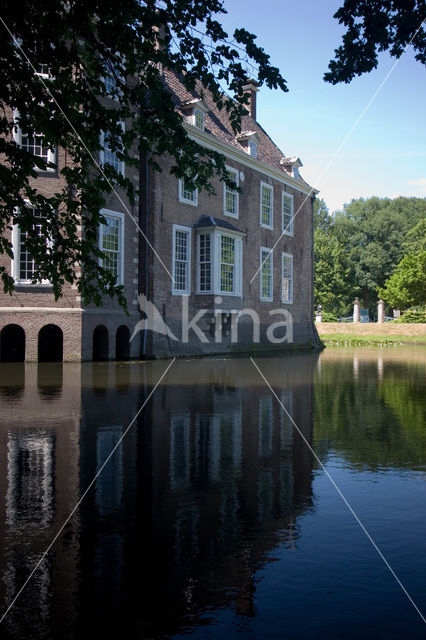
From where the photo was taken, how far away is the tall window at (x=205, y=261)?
92.0 ft

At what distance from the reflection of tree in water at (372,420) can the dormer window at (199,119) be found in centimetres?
1731

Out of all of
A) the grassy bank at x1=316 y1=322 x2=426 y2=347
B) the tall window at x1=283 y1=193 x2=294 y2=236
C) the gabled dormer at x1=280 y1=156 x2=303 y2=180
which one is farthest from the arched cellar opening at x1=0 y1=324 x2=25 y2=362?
the grassy bank at x1=316 y1=322 x2=426 y2=347

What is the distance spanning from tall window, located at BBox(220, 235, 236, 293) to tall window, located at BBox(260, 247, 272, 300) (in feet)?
16.3

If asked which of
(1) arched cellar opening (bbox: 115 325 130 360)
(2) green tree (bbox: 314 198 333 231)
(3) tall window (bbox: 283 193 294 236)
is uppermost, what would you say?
(2) green tree (bbox: 314 198 333 231)

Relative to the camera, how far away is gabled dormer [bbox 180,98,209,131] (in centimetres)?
2795

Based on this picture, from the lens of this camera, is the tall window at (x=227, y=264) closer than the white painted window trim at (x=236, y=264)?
No

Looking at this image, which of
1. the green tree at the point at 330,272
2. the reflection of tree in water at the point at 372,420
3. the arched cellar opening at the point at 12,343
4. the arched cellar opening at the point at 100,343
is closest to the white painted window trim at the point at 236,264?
the arched cellar opening at the point at 100,343

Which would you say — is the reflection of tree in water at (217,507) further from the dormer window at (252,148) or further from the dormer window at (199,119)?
the dormer window at (252,148)

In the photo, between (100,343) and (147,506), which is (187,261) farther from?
(147,506)

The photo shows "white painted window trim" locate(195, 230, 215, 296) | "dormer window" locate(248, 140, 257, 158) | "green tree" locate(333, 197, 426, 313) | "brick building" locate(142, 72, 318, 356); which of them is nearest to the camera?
"brick building" locate(142, 72, 318, 356)

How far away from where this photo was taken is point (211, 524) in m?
4.34

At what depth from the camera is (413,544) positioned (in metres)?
3.99

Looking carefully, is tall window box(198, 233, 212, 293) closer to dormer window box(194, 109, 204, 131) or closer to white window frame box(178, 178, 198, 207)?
white window frame box(178, 178, 198, 207)

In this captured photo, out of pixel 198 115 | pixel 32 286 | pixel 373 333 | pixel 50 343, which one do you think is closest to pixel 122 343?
pixel 50 343
